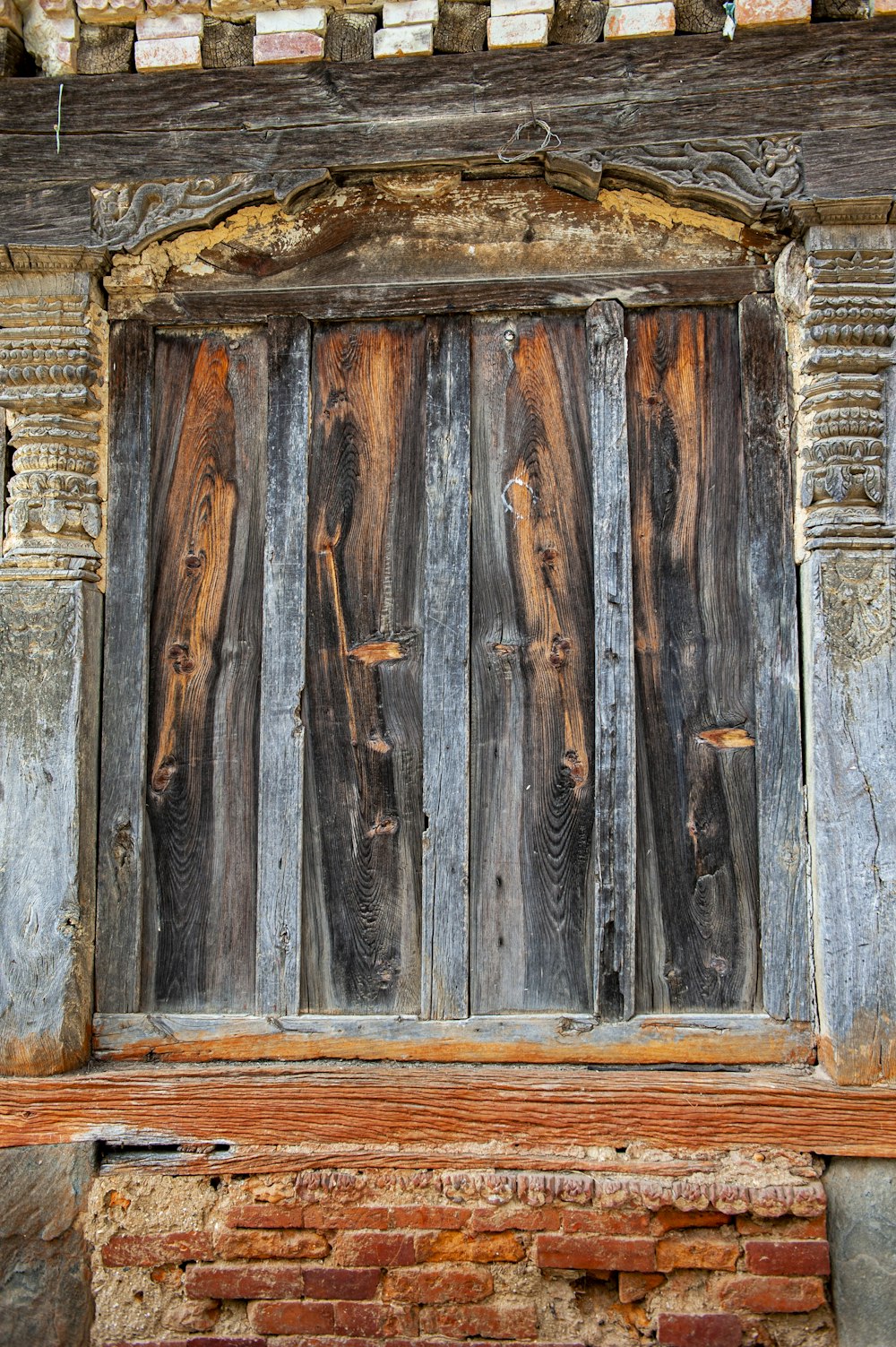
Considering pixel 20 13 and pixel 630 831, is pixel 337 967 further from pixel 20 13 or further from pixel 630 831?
pixel 20 13

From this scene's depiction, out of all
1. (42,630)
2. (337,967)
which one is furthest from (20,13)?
(337,967)

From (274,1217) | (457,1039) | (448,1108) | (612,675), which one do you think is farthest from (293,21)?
(274,1217)

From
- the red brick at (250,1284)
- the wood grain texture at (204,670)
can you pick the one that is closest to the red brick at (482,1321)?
the red brick at (250,1284)

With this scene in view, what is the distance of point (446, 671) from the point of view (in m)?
3.16

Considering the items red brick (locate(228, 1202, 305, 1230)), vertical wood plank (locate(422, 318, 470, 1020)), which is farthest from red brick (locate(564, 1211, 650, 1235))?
red brick (locate(228, 1202, 305, 1230))

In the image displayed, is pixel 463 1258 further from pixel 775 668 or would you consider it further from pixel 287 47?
pixel 287 47

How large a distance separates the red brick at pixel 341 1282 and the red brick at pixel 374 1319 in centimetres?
2

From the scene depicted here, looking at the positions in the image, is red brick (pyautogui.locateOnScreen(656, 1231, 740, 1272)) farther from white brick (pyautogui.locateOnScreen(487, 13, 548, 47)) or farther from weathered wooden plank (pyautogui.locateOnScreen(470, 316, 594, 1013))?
white brick (pyautogui.locateOnScreen(487, 13, 548, 47))

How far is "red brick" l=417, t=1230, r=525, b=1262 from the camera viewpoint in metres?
2.89

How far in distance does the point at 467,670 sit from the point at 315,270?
4.14 ft

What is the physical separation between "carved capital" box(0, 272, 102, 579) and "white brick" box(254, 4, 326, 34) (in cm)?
89

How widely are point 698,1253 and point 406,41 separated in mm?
3370

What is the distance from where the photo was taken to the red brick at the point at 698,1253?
9.33ft

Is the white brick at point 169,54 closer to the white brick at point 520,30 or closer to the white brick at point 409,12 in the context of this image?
the white brick at point 409,12
